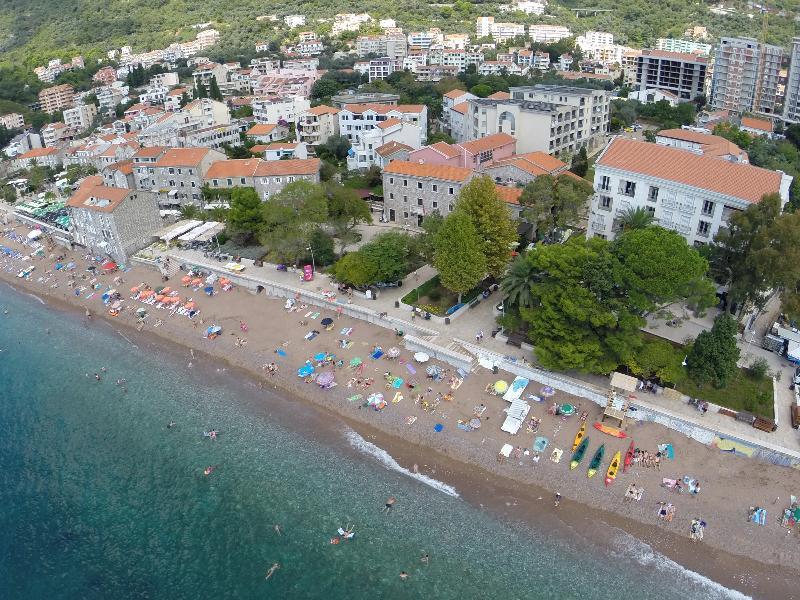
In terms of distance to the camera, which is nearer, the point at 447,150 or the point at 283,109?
the point at 447,150

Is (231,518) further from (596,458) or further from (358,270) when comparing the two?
(358,270)

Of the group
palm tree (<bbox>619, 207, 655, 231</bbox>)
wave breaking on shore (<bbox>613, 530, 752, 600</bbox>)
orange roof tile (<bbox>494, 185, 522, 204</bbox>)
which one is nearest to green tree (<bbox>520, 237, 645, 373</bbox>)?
palm tree (<bbox>619, 207, 655, 231</bbox>)

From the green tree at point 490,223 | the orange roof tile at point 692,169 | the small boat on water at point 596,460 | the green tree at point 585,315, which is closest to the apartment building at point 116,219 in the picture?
the green tree at point 490,223

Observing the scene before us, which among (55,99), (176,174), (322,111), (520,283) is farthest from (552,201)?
(55,99)

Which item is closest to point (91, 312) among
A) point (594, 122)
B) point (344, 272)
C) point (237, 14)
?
point (344, 272)

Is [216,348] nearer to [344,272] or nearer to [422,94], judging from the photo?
[344,272]

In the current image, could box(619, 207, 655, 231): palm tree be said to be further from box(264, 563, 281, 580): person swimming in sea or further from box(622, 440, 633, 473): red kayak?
box(264, 563, 281, 580): person swimming in sea

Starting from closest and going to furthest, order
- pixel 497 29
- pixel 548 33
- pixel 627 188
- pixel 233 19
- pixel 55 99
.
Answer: pixel 627 188 < pixel 55 99 < pixel 548 33 < pixel 497 29 < pixel 233 19

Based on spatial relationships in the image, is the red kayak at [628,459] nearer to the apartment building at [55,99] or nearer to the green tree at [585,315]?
the green tree at [585,315]
